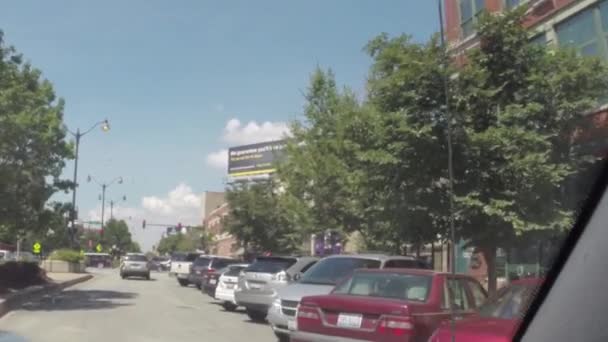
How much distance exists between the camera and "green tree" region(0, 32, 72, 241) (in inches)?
715

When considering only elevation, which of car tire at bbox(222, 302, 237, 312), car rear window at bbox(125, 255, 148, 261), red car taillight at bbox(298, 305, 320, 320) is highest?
car rear window at bbox(125, 255, 148, 261)

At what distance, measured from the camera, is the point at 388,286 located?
8.55 meters

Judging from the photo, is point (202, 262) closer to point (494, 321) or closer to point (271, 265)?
point (271, 265)

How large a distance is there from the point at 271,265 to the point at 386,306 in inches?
342

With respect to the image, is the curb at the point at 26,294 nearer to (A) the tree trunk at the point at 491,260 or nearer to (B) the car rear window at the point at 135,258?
(B) the car rear window at the point at 135,258

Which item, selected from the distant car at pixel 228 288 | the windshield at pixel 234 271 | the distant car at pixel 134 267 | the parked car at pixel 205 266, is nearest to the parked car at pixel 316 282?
the distant car at pixel 228 288

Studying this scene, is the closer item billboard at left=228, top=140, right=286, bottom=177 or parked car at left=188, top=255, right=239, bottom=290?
parked car at left=188, top=255, right=239, bottom=290

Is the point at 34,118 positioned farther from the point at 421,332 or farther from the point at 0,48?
the point at 421,332

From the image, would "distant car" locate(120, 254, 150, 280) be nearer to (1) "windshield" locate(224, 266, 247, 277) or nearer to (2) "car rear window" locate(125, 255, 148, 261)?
(2) "car rear window" locate(125, 255, 148, 261)

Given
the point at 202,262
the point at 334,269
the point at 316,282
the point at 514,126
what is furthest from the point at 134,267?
the point at 514,126

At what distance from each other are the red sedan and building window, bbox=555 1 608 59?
1078cm

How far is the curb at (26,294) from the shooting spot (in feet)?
55.5

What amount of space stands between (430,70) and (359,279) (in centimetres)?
526

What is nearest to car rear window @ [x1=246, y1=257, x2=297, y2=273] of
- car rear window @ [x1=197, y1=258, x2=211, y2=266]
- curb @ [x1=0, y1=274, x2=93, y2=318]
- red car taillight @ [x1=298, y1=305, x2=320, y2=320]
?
curb @ [x1=0, y1=274, x2=93, y2=318]
